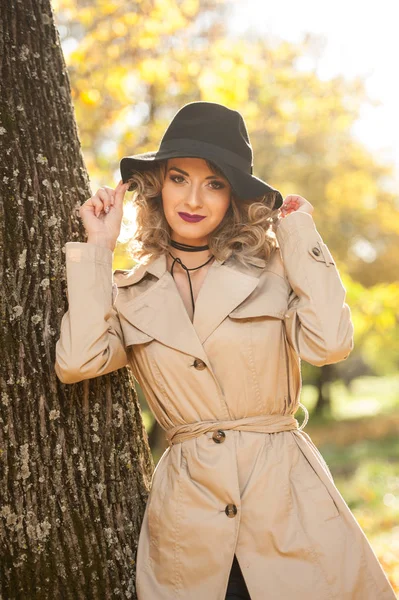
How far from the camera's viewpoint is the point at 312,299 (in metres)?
2.70

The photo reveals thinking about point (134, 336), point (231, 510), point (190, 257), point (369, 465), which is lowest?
point (369, 465)

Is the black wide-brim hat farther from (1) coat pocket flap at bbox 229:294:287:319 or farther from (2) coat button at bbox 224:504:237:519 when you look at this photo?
(2) coat button at bbox 224:504:237:519

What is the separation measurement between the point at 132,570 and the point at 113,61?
6.03m

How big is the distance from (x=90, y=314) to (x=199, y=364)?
464mm

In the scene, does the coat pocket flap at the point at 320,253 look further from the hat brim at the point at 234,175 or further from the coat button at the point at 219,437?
the coat button at the point at 219,437

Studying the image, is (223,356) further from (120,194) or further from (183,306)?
(120,194)

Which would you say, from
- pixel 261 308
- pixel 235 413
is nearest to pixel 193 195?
pixel 261 308

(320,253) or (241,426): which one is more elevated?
(320,253)

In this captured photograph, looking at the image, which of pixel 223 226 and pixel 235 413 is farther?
pixel 223 226

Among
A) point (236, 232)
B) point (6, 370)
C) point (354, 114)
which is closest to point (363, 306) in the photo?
point (354, 114)

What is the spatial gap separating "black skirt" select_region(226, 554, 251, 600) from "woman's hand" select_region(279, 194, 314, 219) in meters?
1.44

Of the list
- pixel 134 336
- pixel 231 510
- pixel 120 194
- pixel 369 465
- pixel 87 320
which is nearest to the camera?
pixel 231 510

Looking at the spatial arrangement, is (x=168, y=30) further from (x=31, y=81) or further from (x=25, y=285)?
(x=25, y=285)

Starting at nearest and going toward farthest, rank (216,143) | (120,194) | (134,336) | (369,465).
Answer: (134,336) → (216,143) → (120,194) → (369,465)
